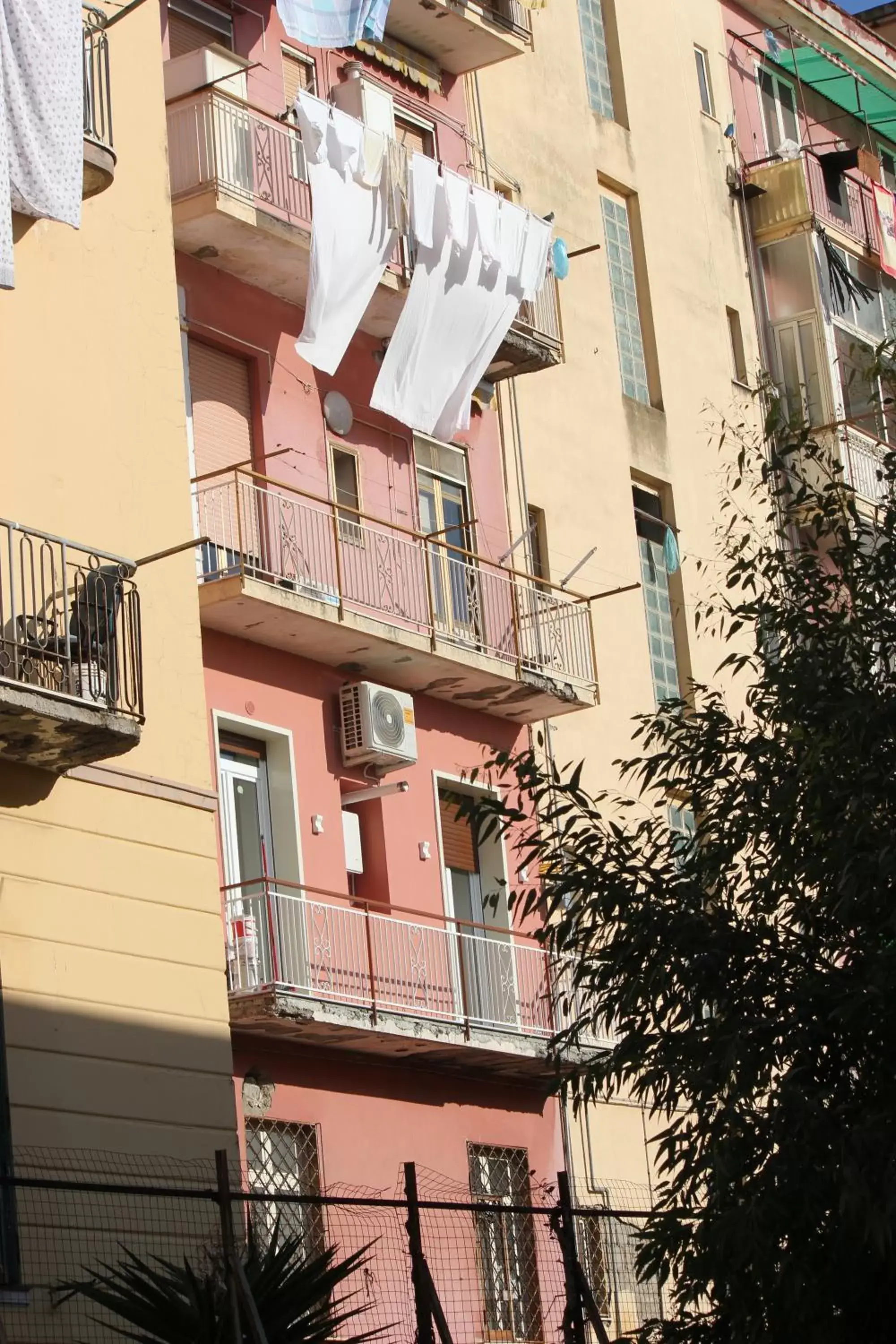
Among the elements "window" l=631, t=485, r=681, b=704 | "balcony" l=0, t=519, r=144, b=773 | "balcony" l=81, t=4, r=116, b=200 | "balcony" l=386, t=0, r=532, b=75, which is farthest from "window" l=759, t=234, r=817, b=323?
"balcony" l=0, t=519, r=144, b=773

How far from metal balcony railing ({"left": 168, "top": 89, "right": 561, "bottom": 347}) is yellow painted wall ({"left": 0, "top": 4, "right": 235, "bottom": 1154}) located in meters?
3.82

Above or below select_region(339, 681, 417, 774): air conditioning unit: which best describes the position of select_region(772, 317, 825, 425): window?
above

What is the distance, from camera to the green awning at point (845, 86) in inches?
1314

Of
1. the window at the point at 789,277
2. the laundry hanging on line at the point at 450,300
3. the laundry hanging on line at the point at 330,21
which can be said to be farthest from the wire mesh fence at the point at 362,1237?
the window at the point at 789,277

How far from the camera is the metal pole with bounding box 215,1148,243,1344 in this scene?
40.2 ft

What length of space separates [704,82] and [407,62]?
663 centimetres

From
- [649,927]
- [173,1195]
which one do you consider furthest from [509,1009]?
[173,1195]

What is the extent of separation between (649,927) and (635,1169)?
11.0 m

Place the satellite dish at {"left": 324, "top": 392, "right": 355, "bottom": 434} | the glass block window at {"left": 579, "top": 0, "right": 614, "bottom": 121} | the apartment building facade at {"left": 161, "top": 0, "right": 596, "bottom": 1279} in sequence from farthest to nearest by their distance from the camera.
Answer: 1. the glass block window at {"left": 579, "top": 0, "right": 614, "bottom": 121}
2. the satellite dish at {"left": 324, "top": 392, "right": 355, "bottom": 434}
3. the apartment building facade at {"left": 161, "top": 0, "right": 596, "bottom": 1279}

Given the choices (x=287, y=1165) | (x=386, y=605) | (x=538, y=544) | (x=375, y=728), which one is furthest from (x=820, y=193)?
(x=287, y=1165)

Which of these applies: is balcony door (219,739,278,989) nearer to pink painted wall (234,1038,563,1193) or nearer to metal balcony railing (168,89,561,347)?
pink painted wall (234,1038,563,1193)

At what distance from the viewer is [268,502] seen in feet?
71.7

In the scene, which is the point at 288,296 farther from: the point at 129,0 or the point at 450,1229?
the point at 450,1229

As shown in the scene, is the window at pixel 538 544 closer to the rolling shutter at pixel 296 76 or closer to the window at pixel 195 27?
the rolling shutter at pixel 296 76
